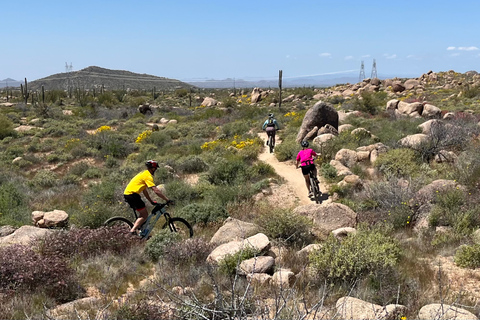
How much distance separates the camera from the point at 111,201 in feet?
36.5

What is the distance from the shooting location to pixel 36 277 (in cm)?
550

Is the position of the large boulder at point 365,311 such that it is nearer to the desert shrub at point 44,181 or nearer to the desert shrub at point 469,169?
the desert shrub at point 469,169

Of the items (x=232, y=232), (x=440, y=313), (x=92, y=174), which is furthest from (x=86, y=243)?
(x=92, y=174)

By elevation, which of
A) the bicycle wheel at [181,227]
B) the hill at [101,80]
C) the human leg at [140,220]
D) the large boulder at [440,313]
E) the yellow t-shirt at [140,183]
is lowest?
the bicycle wheel at [181,227]

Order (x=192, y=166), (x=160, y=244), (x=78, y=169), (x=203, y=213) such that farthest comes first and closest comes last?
1. (x=78, y=169)
2. (x=192, y=166)
3. (x=203, y=213)
4. (x=160, y=244)

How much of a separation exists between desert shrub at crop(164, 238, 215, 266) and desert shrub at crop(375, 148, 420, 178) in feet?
22.9

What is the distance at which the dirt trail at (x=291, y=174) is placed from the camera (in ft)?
38.3

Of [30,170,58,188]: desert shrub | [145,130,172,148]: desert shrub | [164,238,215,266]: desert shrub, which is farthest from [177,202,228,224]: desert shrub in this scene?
[145,130,172,148]: desert shrub

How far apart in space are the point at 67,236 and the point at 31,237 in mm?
867

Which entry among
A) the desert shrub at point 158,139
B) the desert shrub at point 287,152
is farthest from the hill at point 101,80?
the desert shrub at point 287,152

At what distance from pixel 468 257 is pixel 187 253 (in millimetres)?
4708

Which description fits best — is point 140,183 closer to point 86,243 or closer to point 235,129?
point 86,243

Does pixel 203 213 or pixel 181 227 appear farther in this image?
pixel 203 213

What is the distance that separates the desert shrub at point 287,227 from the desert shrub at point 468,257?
8.79 feet
